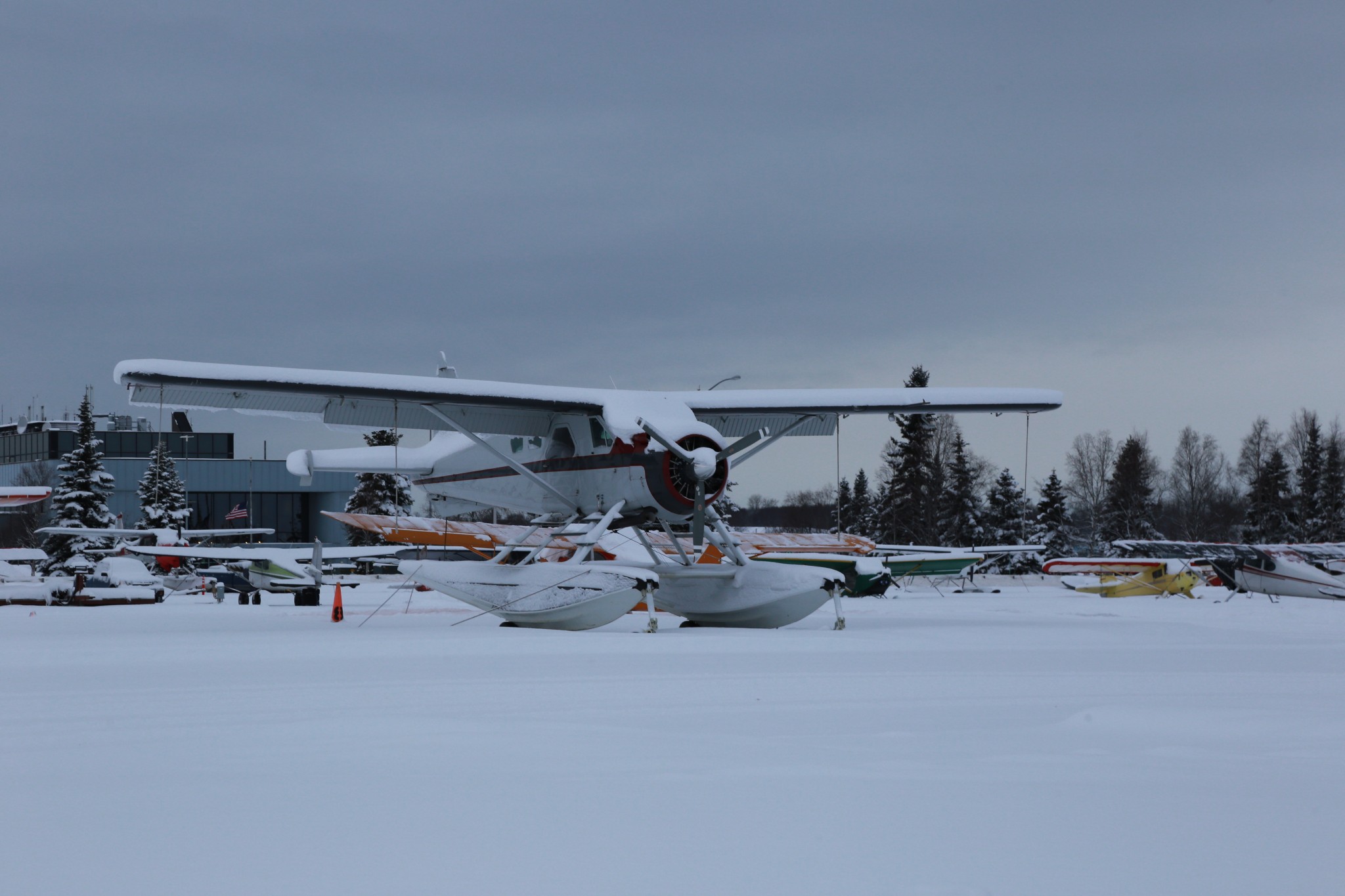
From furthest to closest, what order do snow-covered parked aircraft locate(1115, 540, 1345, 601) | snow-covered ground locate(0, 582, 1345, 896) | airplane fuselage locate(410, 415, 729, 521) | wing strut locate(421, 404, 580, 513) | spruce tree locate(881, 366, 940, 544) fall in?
spruce tree locate(881, 366, 940, 544), snow-covered parked aircraft locate(1115, 540, 1345, 601), wing strut locate(421, 404, 580, 513), airplane fuselage locate(410, 415, 729, 521), snow-covered ground locate(0, 582, 1345, 896)

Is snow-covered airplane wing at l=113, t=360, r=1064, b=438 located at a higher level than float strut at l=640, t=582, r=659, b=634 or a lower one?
higher

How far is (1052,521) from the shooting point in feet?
183

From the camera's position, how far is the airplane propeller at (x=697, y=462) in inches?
530

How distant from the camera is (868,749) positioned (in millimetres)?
5254

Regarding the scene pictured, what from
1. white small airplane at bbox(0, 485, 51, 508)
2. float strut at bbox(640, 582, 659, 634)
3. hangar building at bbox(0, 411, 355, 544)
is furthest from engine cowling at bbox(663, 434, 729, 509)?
hangar building at bbox(0, 411, 355, 544)

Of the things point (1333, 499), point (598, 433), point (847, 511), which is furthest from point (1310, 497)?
point (598, 433)

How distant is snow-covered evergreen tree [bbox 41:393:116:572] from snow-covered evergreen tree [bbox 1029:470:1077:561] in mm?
41703

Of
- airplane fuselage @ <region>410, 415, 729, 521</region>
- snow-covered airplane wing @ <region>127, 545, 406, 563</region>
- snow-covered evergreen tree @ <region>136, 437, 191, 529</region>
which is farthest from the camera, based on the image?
snow-covered evergreen tree @ <region>136, 437, 191, 529</region>

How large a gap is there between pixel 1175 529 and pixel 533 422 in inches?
2552

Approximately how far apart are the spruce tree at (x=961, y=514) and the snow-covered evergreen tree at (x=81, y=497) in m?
36.6

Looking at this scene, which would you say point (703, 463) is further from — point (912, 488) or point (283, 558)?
point (912, 488)

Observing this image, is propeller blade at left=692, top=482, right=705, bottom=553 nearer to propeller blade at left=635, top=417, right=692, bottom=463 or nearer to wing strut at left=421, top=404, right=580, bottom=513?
propeller blade at left=635, top=417, right=692, bottom=463

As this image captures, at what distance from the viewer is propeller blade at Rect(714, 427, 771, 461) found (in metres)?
13.9

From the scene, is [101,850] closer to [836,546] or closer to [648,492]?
[648,492]
